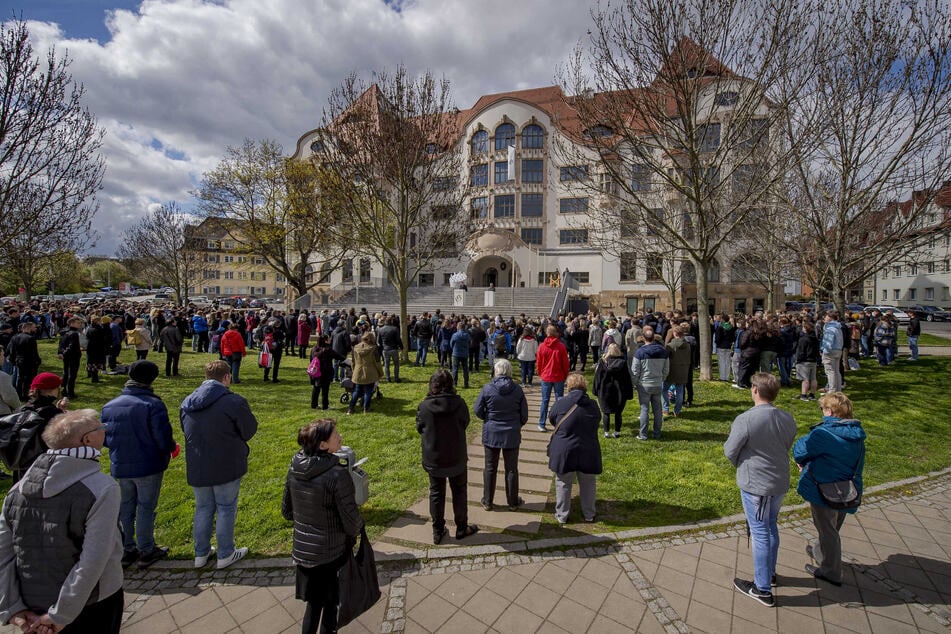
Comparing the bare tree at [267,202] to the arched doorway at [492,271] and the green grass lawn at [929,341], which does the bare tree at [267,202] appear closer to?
the arched doorway at [492,271]

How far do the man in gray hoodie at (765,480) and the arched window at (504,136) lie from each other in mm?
41606

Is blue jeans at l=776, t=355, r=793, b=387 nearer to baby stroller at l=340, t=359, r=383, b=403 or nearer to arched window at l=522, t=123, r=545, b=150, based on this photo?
baby stroller at l=340, t=359, r=383, b=403

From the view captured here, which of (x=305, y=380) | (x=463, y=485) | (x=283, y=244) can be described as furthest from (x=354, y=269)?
(x=463, y=485)

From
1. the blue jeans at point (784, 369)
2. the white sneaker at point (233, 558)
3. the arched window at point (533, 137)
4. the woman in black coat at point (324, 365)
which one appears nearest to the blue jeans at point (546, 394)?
the woman in black coat at point (324, 365)

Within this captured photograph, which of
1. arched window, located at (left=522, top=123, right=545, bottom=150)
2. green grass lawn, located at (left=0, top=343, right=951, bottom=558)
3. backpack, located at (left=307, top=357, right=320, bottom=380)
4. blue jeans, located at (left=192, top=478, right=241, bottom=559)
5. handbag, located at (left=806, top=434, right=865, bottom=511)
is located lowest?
green grass lawn, located at (left=0, top=343, right=951, bottom=558)

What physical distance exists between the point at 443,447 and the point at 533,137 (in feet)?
137

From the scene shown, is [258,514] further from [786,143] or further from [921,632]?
[786,143]

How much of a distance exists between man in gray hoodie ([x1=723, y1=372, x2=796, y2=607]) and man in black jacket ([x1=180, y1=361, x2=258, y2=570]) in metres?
4.42

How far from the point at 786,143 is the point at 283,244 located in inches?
1131

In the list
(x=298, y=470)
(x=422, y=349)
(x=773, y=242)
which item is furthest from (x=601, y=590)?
(x=773, y=242)

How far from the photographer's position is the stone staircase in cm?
462

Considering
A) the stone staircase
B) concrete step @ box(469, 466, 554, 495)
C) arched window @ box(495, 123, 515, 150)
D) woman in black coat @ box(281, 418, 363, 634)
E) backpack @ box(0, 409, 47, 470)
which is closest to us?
woman in black coat @ box(281, 418, 363, 634)

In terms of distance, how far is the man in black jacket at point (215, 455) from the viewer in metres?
3.97

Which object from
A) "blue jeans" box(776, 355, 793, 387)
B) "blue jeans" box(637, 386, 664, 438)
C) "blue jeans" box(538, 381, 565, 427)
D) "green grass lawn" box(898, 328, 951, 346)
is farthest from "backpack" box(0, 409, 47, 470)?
"green grass lawn" box(898, 328, 951, 346)
